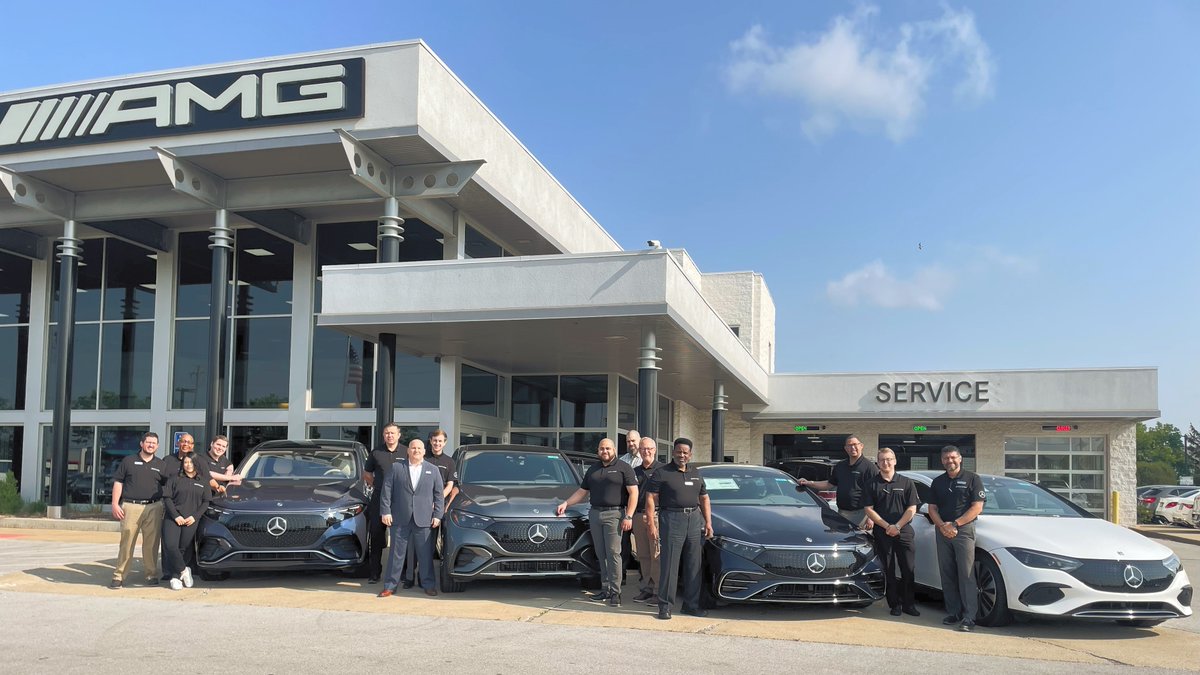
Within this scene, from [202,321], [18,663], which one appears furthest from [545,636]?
[202,321]

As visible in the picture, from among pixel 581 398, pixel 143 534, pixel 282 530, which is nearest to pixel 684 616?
pixel 282 530

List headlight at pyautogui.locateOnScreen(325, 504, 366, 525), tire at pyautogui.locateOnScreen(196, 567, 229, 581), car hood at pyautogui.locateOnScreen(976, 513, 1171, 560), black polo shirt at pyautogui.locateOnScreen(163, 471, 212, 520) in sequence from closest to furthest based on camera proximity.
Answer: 1. car hood at pyautogui.locateOnScreen(976, 513, 1171, 560)
2. headlight at pyautogui.locateOnScreen(325, 504, 366, 525)
3. black polo shirt at pyautogui.locateOnScreen(163, 471, 212, 520)
4. tire at pyautogui.locateOnScreen(196, 567, 229, 581)

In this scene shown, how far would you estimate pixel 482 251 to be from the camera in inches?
891

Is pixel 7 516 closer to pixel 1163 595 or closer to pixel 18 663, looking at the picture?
pixel 18 663

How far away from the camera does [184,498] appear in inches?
396

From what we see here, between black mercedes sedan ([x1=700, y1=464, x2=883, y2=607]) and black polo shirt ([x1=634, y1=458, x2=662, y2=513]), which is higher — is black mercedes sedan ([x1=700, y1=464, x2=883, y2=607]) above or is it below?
below

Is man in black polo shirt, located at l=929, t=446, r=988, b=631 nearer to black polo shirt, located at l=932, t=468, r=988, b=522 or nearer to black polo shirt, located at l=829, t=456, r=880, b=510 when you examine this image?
black polo shirt, located at l=932, t=468, r=988, b=522

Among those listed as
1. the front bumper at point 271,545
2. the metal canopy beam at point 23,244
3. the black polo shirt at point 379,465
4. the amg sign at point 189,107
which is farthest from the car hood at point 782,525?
the metal canopy beam at point 23,244

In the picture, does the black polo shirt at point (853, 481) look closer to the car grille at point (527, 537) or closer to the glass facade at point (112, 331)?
the car grille at point (527, 537)

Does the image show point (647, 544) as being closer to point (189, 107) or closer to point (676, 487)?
point (676, 487)

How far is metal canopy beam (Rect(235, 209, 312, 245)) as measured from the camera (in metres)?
20.7

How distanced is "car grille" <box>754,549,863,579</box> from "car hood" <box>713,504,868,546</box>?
0.10 metres

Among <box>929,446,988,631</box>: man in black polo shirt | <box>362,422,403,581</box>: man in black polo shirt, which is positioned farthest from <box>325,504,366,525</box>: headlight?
<box>929,446,988,631</box>: man in black polo shirt

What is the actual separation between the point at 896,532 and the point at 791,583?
134cm
